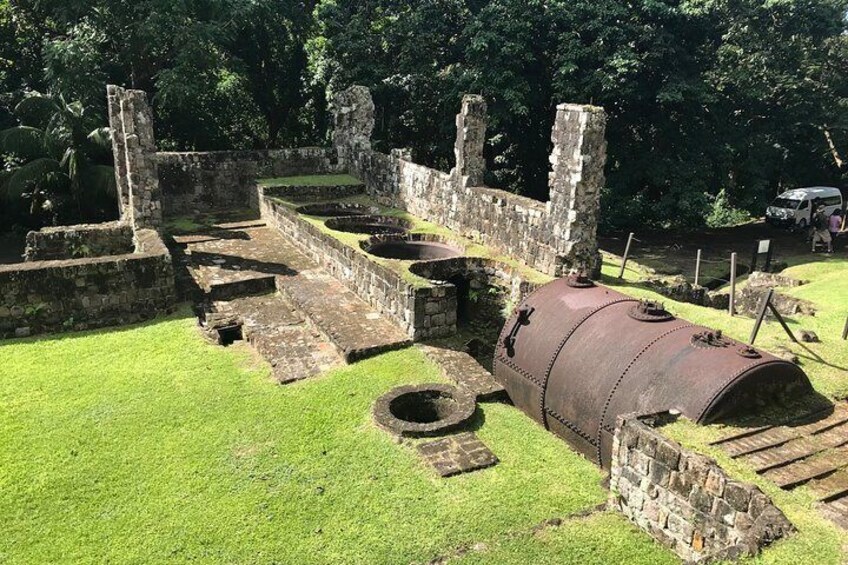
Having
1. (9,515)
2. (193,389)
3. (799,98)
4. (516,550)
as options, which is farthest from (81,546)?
(799,98)

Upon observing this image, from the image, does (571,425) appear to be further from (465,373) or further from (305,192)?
(305,192)

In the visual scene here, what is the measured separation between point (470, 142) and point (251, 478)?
8855 mm

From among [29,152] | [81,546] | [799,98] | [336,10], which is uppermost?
[336,10]

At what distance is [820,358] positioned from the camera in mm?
8391

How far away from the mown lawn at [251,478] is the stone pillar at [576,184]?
10.9 ft

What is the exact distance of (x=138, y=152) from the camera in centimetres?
1377

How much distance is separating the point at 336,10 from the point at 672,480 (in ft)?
64.4

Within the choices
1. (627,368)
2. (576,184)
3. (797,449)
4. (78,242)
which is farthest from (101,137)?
(797,449)

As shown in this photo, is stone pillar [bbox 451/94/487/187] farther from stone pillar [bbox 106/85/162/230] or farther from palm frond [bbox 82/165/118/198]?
palm frond [bbox 82/165/118/198]

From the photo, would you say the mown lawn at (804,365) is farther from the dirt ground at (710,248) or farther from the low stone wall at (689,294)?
the dirt ground at (710,248)

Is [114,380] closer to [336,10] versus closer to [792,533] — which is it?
[792,533]

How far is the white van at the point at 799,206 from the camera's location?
73.3ft

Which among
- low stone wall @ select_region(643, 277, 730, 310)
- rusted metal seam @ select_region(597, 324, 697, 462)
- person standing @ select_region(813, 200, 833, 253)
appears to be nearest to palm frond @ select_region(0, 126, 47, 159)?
low stone wall @ select_region(643, 277, 730, 310)

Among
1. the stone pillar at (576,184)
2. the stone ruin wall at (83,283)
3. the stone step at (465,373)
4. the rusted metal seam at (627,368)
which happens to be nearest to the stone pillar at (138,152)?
the stone ruin wall at (83,283)
